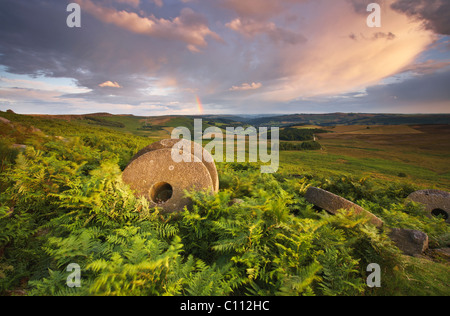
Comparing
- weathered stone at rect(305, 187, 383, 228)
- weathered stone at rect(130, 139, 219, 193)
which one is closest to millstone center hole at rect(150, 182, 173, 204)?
weathered stone at rect(130, 139, 219, 193)

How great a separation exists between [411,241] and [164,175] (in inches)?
248

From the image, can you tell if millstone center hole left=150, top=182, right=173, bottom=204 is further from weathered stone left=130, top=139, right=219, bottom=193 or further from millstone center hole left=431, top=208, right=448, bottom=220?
millstone center hole left=431, top=208, right=448, bottom=220

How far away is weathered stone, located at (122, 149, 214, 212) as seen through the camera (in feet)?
17.1

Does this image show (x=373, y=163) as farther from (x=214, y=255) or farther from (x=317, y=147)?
(x=214, y=255)

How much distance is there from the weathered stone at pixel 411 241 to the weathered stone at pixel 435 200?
5961mm

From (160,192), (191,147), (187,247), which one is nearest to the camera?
(187,247)

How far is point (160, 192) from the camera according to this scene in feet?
18.8

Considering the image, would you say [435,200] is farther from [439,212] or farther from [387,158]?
[387,158]

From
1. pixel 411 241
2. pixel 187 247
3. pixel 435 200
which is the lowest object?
pixel 435 200

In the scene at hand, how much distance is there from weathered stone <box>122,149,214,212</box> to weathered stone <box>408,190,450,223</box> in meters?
10.00

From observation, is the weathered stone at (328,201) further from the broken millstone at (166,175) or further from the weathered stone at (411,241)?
the broken millstone at (166,175)

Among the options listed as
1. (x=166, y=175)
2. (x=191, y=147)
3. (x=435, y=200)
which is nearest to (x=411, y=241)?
(x=166, y=175)
